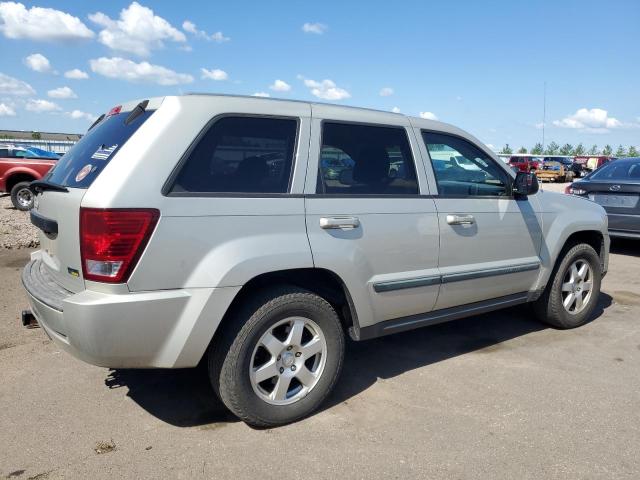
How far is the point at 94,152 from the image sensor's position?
300cm

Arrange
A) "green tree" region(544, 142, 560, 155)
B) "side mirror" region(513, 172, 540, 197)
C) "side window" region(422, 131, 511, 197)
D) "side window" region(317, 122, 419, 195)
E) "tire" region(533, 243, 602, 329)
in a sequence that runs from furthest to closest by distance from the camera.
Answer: "green tree" region(544, 142, 560, 155), "tire" region(533, 243, 602, 329), "side mirror" region(513, 172, 540, 197), "side window" region(422, 131, 511, 197), "side window" region(317, 122, 419, 195)

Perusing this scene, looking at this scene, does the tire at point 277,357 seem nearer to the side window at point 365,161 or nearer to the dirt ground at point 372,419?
the dirt ground at point 372,419

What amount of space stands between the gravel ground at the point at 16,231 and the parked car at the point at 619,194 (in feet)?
Answer: 29.2

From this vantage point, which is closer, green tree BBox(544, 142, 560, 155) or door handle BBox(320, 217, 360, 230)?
door handle BBox(320, 217, 360, 230)

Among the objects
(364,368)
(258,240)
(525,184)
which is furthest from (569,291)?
(258,240)

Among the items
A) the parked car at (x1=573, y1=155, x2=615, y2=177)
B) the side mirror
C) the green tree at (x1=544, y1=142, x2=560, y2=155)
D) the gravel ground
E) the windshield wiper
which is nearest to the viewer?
the windshield wiper

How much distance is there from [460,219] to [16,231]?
8.09 meters

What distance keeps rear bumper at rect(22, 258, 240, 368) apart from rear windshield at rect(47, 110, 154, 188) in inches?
24.7

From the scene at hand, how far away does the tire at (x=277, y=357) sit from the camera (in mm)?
2891

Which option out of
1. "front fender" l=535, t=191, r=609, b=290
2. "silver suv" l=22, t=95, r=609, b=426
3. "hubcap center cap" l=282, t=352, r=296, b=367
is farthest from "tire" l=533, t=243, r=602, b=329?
"hubcap center cap" l=282, t=352, r=296, b=367

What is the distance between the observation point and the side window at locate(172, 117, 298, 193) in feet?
9.23

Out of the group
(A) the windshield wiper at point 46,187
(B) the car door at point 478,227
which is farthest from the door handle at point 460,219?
(A) the windshield wiper at point 46,187

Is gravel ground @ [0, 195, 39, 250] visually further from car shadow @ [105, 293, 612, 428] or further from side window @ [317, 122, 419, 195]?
side window @ [317, 122, 419, 195]

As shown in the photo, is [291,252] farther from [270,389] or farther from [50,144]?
[50,144]
